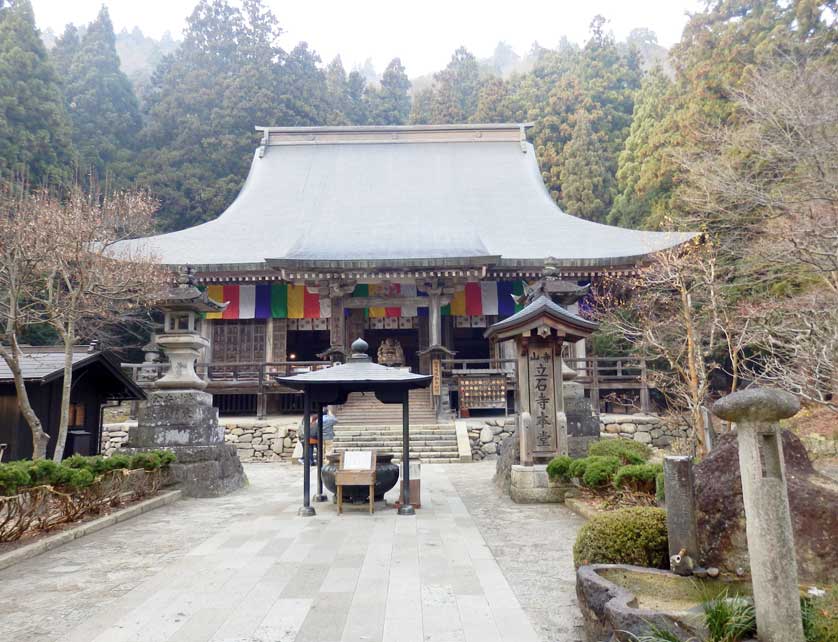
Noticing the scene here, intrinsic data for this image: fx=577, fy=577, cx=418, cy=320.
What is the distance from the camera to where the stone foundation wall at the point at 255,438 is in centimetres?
1565

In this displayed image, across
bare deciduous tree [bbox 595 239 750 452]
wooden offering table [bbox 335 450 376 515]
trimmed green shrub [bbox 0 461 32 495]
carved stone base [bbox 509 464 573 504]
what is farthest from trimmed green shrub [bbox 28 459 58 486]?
bare deciduous tree [bbox 595 239 750 452]

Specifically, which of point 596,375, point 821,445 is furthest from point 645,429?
point 821,445

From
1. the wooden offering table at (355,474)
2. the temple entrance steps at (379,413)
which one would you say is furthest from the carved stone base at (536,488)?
the temple entrance steps at (379,413)

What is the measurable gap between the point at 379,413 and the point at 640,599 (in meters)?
13.0

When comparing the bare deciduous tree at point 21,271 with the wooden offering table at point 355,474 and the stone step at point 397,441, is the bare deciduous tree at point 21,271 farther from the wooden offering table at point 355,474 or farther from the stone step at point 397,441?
the stone step at point 397,441

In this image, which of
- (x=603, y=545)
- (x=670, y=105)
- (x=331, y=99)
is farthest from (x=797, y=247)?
(x=331, y=99)

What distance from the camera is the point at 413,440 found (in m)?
14.7

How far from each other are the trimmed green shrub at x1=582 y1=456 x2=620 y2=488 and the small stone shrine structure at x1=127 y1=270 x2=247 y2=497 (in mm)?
6024

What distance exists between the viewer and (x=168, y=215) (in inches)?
1110

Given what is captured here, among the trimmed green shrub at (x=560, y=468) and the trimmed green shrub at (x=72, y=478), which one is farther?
the trimmed green shrub at (x=560, y=468)

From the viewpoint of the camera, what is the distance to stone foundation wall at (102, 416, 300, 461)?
15648 mm

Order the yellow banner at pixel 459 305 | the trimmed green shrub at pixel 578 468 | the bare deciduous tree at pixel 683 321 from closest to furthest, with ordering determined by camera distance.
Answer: the trimmed green shrub at pixel 578 468 → the bare deciduous tree at pixel 683 321 → the yellow banner at pixel 459 305

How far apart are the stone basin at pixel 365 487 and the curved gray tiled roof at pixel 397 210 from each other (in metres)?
8.87

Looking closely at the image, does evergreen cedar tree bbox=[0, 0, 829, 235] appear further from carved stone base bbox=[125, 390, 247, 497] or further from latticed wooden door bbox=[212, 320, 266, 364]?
carved stone base bbox=[125, 390, 247, 497]
